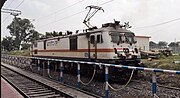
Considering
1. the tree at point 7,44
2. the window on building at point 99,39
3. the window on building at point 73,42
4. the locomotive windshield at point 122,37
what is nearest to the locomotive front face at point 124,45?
the locomotive windshield at point 122,37

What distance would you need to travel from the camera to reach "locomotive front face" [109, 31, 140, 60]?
496 inches

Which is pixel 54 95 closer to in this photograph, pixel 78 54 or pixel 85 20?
pixel 78 54

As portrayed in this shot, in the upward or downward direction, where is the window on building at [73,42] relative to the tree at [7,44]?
downward

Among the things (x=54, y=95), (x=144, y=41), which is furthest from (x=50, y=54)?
(x=144, y=41)

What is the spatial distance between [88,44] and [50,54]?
7.13m

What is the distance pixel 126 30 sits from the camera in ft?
44.9

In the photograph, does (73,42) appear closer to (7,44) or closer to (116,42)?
(116,42)

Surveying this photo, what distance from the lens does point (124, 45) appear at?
13.1m

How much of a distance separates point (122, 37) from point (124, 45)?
48 centimetres

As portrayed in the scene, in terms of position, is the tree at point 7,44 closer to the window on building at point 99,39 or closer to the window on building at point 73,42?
the window on building at point 73,42

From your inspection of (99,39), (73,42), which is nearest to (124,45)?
(99,39)

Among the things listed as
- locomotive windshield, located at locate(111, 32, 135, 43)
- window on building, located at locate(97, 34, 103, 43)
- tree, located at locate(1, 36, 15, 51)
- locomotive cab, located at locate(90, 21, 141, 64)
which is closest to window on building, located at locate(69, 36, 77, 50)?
locomotive cab, located at locate(90, 21, 141, 64)

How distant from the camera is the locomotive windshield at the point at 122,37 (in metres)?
12.8

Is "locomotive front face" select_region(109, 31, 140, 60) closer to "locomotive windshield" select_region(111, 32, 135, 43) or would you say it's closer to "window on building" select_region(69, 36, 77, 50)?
"locomotive windshield" select_region(111, 32, 135, 43)
